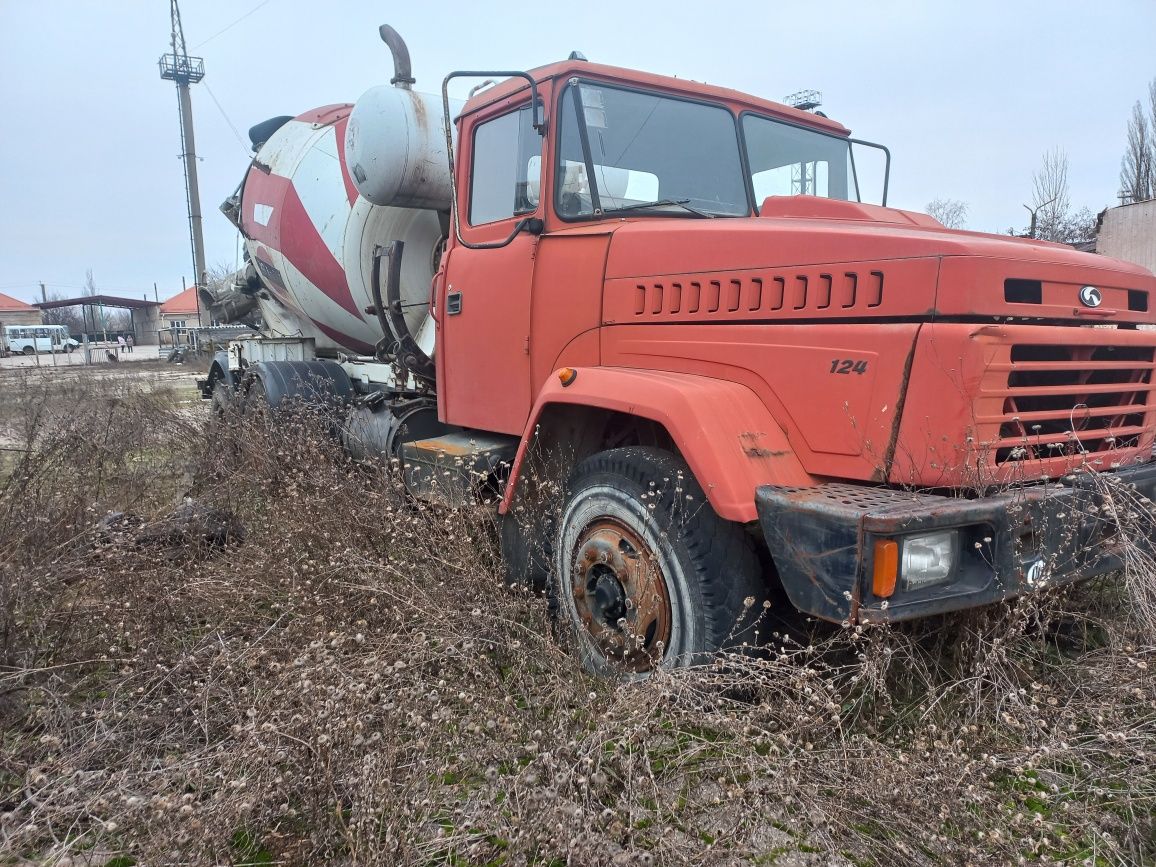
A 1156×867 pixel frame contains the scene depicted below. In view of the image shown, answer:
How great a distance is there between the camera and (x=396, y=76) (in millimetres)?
5480

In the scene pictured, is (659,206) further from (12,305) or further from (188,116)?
(12,305)

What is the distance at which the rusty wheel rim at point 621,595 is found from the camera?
2.90 meters

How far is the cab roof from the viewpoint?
12.1ft

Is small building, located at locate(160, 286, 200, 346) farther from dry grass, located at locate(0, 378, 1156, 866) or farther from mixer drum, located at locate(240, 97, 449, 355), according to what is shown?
dry grass, located at locate(0, 378, 1156, 866)

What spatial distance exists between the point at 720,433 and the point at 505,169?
→ 7.33 feet

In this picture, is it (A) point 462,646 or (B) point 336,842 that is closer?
(B) point 336,842

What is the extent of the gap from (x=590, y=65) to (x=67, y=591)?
358 cm

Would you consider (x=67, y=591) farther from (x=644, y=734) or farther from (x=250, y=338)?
(x=250, y=338)

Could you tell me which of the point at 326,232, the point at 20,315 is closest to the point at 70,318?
the point at 20,315

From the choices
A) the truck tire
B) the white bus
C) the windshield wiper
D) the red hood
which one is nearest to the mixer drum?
the windshield wiper

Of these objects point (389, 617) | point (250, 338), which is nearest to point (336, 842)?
point (389, 617)

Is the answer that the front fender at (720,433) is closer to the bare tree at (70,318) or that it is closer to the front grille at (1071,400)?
the front grille at (1071,400)

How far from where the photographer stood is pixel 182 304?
63.2 metres

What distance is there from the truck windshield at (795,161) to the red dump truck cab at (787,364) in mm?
34
